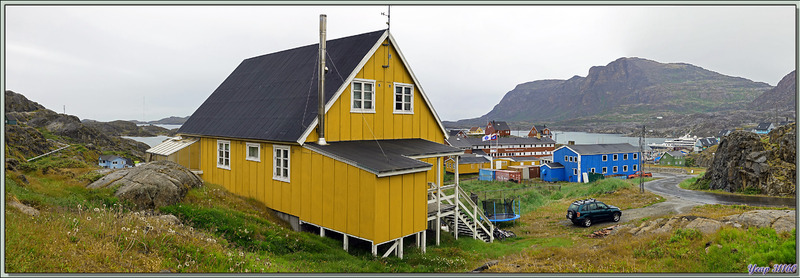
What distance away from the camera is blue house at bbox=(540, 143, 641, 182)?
198ft

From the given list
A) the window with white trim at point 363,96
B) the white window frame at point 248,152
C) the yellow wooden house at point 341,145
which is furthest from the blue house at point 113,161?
the window with white trim at point 363,96

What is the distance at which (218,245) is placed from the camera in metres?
10.4

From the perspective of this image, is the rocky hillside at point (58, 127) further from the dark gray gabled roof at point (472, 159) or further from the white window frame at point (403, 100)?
the dark gray gabled roof at point (472, 159)

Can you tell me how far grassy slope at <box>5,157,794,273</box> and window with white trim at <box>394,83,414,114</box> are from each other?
5.86 meters

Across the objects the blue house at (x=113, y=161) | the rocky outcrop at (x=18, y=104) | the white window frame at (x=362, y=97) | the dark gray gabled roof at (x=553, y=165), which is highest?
the rocky outcrop at (x=18, y=104)

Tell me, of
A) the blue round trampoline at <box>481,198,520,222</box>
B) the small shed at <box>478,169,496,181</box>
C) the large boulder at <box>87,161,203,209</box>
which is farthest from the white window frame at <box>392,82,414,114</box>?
the small shed at <box>478,169,496,181</box>

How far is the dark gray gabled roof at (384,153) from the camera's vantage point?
13435 mm

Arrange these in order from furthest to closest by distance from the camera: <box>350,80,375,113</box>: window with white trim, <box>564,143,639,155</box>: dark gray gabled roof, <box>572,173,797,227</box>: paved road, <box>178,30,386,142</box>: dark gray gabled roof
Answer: <box>564,143,639,155</box>: dark gray gabled roof, <box>572,173,797,227</box>: paved road, <box>350,80,375,113</box>: window with white trim, <box>178,30,386,142</box>: dark gray gabled roof

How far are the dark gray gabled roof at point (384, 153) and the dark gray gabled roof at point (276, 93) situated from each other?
1.70m

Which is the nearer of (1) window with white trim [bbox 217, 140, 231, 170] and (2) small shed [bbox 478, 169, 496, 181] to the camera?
(1) window with white trim [bbox 217, 140, 231, 170]

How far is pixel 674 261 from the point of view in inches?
449

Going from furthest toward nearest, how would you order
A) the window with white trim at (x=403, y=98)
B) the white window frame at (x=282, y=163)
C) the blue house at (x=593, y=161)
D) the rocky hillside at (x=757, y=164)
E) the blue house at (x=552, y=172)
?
the blue house at (x=552, y=172) → the blue house at (x=593, y=161) → the rocky hillside at (x=757, y=164) → the window with white trim at (x=403, y=98) → the white window frame at (x=282, y=163)

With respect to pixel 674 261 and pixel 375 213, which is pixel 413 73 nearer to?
pixel 375 213

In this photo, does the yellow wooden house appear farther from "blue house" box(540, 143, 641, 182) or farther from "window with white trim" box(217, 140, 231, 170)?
"blue house" box(540, 143, 641, 182)
